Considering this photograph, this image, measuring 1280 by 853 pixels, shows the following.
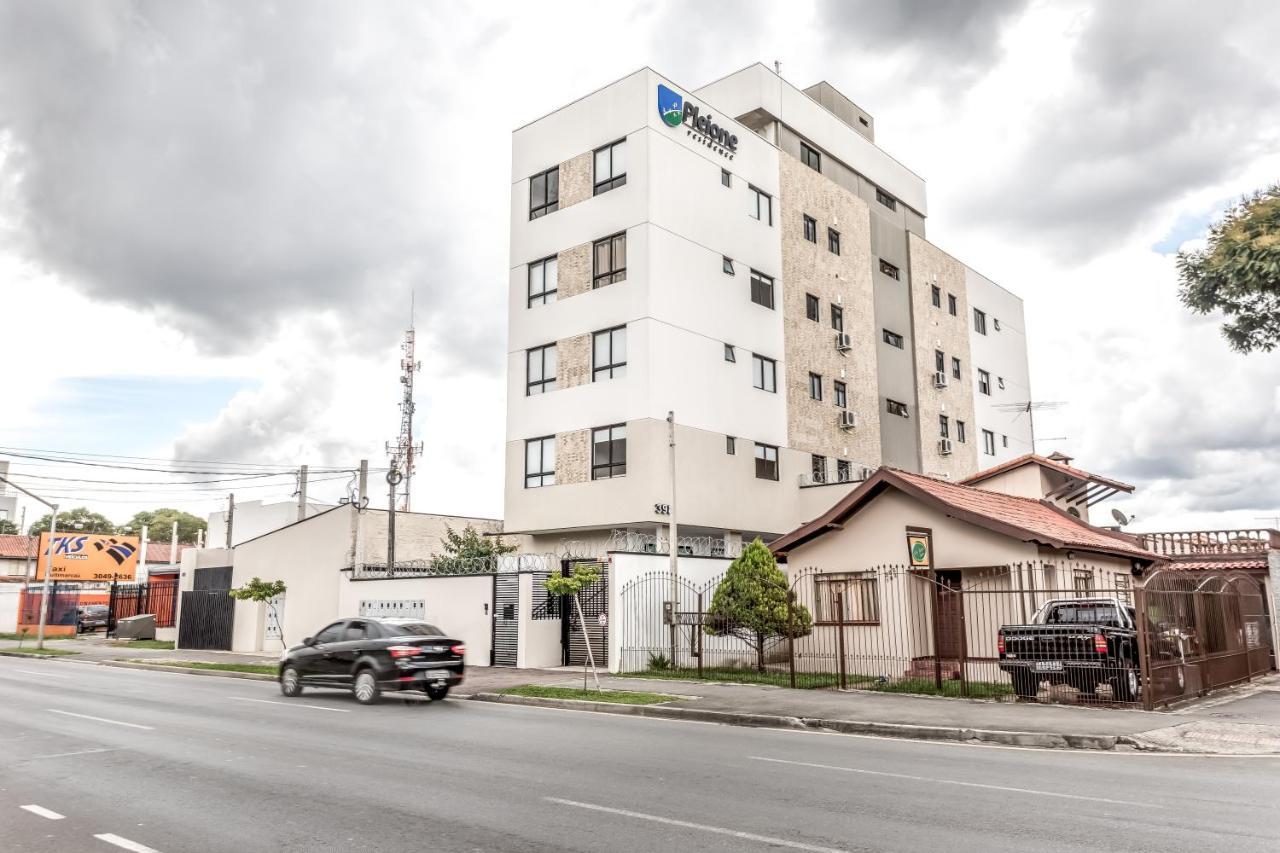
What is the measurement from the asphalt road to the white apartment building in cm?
1683

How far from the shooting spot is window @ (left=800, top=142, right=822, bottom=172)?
131 feet

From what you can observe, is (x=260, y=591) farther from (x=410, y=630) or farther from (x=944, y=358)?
(x=944, y=358)

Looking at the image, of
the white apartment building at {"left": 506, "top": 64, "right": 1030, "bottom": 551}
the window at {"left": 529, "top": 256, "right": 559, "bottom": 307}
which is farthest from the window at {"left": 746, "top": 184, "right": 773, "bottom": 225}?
the window at {"left": 529, "top": 256, "right": 559, "bottom": 307}

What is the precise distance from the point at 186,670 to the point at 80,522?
105 meters

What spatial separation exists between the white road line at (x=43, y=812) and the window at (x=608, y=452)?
868 inches

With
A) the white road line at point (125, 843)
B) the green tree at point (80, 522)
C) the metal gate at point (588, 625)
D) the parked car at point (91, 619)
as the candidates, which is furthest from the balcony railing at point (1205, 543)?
the green tree at point (80, 522)

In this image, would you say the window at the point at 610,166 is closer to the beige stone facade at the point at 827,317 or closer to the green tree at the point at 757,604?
the beige stone facade at the point at 827,317

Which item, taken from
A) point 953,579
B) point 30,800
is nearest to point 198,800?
point 30,800

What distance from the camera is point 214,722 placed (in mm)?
14414

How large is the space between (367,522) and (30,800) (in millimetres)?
25847

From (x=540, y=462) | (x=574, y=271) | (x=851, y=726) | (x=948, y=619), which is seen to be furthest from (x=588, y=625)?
(x=851, y=726)

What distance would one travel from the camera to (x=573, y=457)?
103ft

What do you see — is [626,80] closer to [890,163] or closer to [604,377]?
[604,377]

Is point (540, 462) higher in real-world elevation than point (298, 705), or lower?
higher
